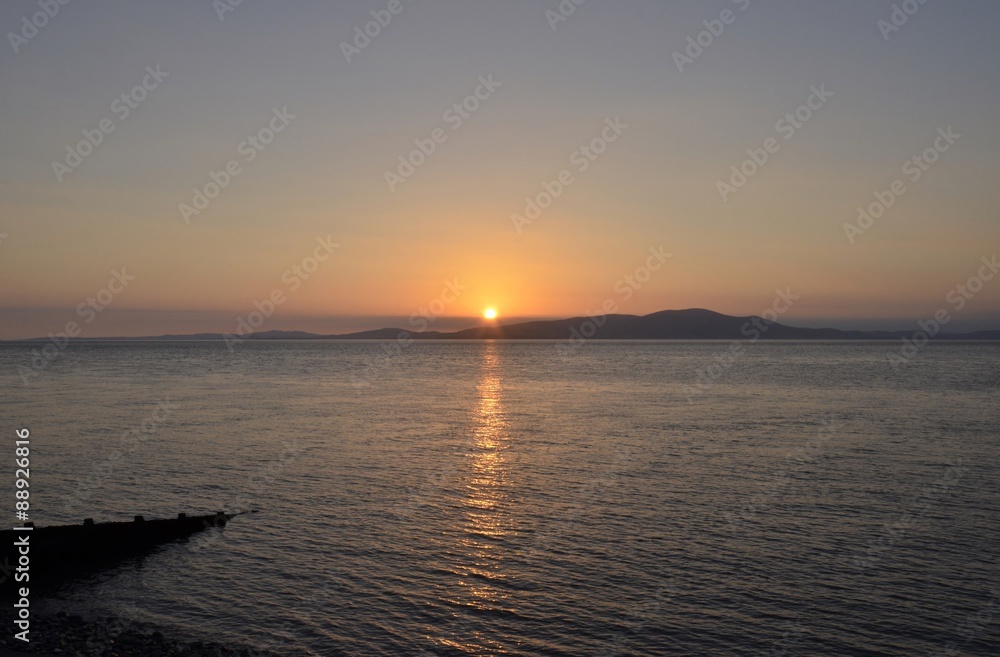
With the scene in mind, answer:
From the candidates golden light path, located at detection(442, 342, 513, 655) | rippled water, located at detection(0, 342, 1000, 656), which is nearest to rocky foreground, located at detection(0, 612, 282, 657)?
rippled water, located at detection(0, 342, 1000, 656)

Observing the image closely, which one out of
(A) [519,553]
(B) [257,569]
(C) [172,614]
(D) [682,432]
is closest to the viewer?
(C) [172,614]

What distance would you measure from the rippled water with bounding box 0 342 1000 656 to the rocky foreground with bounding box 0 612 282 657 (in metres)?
0.98

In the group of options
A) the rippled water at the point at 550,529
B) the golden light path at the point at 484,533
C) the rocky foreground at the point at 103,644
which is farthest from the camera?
the rippled water at the point at 550,529

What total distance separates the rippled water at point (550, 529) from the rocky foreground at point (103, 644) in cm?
98

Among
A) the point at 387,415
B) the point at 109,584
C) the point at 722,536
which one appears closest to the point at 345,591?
the point at 109,584

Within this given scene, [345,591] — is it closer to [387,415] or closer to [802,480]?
[802,480]

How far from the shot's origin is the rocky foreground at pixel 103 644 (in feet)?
57.1

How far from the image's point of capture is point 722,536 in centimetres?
2789

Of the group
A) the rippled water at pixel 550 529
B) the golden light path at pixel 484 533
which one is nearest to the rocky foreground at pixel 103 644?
the rippled water at pixel 550 529

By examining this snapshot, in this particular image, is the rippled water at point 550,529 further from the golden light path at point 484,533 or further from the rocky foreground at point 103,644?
the rocky foreground at point 103,644

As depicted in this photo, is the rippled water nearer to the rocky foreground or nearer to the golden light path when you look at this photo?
the golden light path

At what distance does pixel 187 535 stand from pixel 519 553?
1396cm

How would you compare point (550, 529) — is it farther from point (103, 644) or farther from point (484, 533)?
point (103, 644)

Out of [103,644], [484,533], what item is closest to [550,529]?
[484,533]
